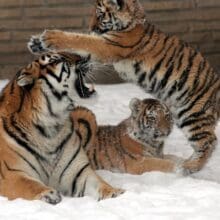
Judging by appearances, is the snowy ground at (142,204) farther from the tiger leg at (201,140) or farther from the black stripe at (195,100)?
the black stripe at (195,100)

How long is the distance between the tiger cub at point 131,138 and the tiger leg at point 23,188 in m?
1.00

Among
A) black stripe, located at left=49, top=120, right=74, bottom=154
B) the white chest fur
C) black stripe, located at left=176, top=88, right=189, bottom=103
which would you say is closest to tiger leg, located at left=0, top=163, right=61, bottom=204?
black stripe, located at left=49, top=120, right=74, bottom=154

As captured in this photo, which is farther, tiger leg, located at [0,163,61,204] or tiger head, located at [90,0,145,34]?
tiger head, located at [90,0,145,34]

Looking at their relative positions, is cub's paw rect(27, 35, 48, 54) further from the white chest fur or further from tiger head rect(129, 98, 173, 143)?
tiger head rect(129, 98, 173, 143)

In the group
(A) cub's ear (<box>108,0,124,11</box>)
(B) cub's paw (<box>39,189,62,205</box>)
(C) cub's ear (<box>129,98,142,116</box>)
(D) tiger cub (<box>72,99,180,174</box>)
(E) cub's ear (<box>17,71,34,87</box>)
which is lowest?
(D) tiger cub (<box>72,99,180,174</box>)

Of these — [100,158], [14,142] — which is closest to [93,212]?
Result: [14,142]

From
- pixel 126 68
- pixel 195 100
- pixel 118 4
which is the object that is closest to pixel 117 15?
pixel 118 4

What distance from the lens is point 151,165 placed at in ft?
16.4

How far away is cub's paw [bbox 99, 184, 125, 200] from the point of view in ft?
13.6

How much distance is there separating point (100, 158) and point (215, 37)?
10.4 feet

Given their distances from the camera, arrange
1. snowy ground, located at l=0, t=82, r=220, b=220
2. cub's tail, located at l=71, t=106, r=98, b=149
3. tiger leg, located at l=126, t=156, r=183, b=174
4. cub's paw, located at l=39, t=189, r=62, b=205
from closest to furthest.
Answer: snowy ground, located at l=0, t=82, r=220, b=220 → cub's paw, located at l=39, t=189, r=62, b=205 → tiger leg, located at l=126, t=156, r=183, b=174 → cub's tail, located at l=71, t=106, r=98, b=149

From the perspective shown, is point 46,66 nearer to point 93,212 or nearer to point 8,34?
point 93,212

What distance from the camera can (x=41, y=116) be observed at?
13.8 feet

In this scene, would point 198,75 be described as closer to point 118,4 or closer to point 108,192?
point 118,4
